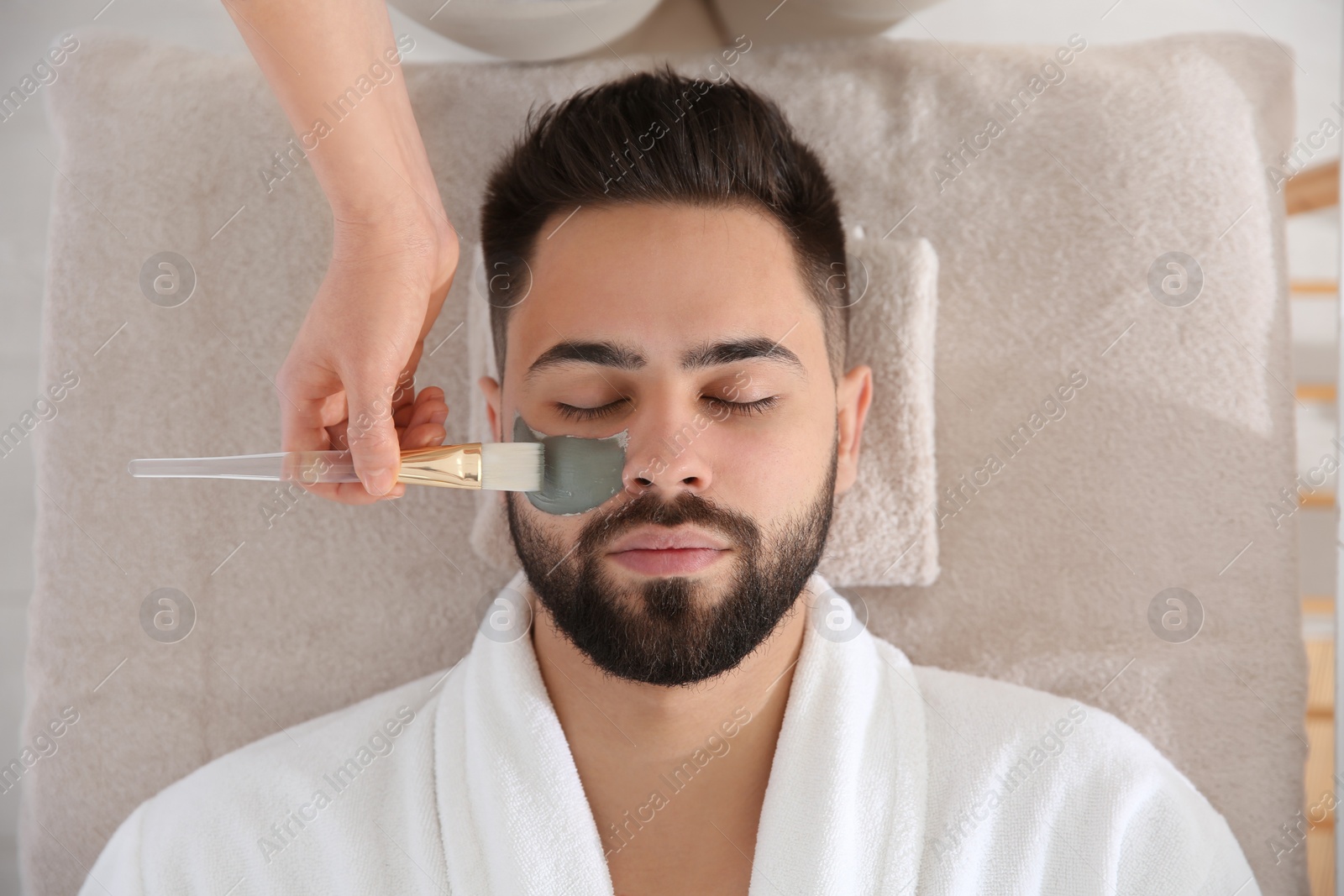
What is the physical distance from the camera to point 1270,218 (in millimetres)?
1132

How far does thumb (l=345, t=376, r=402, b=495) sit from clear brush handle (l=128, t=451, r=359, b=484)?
0.11ft

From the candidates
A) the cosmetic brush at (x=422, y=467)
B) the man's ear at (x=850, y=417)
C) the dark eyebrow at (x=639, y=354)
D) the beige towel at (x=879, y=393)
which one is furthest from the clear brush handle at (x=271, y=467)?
the man's ear at (x=850, y=417)

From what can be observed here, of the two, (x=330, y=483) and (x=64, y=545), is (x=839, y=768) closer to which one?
(x=330, y=483)

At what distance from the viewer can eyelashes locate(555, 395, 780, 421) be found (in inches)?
33.6

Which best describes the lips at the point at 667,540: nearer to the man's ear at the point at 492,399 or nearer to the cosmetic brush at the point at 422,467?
the cosmetic brush at the point at 422,467

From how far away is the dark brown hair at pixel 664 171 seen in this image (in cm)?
93

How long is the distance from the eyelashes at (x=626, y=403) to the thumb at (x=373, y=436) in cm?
17

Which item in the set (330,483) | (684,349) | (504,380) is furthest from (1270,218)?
(330,483)

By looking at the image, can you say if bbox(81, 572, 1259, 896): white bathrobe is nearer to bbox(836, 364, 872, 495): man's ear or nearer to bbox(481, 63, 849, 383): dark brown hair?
bbox(836, 364, 872, 495): man's ear

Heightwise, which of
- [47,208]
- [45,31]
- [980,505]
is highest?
[45,31]

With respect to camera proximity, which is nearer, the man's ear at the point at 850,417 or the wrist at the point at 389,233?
the wrist at the point at 389,233

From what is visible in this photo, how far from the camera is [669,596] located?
0.85 metres

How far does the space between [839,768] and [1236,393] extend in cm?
71

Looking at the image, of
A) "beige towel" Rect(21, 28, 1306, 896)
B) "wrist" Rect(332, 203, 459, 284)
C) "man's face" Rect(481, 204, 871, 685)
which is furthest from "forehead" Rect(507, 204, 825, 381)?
"beige towel" Rect(21, 28, 1306, 896)
